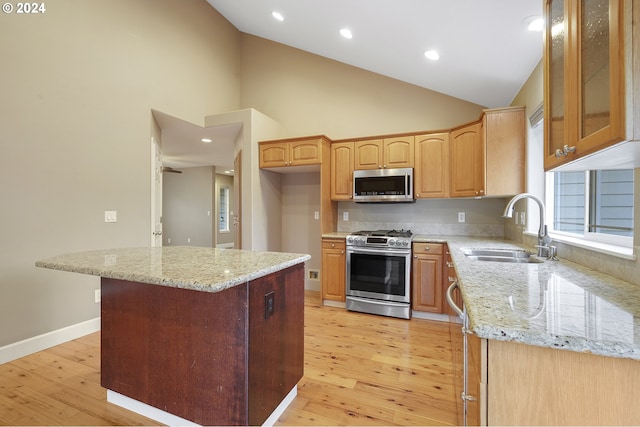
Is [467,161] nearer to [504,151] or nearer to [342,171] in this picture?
[504,151]

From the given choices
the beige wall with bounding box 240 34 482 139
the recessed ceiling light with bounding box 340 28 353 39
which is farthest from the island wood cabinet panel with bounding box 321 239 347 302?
the recessed ceiling light with bounding box 340 28 353 39

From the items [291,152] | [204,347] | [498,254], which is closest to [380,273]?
[498,254]

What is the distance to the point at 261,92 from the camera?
4.52 metres

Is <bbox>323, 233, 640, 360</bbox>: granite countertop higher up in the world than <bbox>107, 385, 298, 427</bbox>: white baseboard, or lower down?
higher up

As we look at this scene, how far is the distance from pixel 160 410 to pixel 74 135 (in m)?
2.54

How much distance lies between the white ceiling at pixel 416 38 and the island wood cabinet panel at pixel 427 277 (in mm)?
1821

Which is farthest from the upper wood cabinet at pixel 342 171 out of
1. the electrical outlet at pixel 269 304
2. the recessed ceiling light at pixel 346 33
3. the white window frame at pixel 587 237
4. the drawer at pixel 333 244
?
the electrical outlet at pixel 269 304

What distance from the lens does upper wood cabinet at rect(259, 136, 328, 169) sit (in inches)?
142

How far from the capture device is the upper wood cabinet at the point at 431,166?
327 centimetres

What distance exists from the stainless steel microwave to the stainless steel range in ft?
1.51

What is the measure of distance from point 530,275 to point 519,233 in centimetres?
181

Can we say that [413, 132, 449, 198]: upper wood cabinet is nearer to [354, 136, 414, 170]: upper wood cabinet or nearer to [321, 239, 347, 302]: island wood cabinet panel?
[354, 136, 414, 170]: upper wood cabinet

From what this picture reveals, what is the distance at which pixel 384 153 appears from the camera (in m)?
3.52

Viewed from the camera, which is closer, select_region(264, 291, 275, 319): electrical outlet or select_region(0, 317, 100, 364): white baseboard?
select_region(264, 291, 275, 319): electrical outlet
